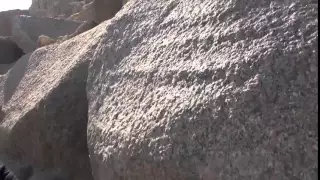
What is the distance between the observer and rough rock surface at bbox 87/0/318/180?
138 centimetres

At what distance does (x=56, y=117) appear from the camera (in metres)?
2.54

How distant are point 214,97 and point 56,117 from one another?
123cm

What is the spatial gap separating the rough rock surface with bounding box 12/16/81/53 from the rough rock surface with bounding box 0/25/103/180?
132 inches

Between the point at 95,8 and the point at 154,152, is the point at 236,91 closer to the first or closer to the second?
the point at 154,152

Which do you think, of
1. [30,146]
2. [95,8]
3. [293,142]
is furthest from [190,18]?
[95,8]

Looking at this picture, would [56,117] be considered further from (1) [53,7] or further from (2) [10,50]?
(1) [53,7]

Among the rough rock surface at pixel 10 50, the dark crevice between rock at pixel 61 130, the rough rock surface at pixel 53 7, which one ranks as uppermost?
the rough rock surface at pixel 53 7

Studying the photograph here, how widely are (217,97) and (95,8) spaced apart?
4759 mm

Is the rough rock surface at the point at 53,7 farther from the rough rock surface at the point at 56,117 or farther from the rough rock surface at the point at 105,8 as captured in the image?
the rough rock surface at the point at 56,117

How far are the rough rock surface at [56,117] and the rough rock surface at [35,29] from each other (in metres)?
3.35

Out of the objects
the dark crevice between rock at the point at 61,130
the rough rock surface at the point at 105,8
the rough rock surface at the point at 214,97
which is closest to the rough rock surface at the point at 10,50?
the rough rock surface at the point at 105,8

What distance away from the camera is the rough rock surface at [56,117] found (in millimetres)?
2416

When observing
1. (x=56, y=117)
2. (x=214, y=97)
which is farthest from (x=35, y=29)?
(x=214, y=97)

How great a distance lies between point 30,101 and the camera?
285 centimetres
